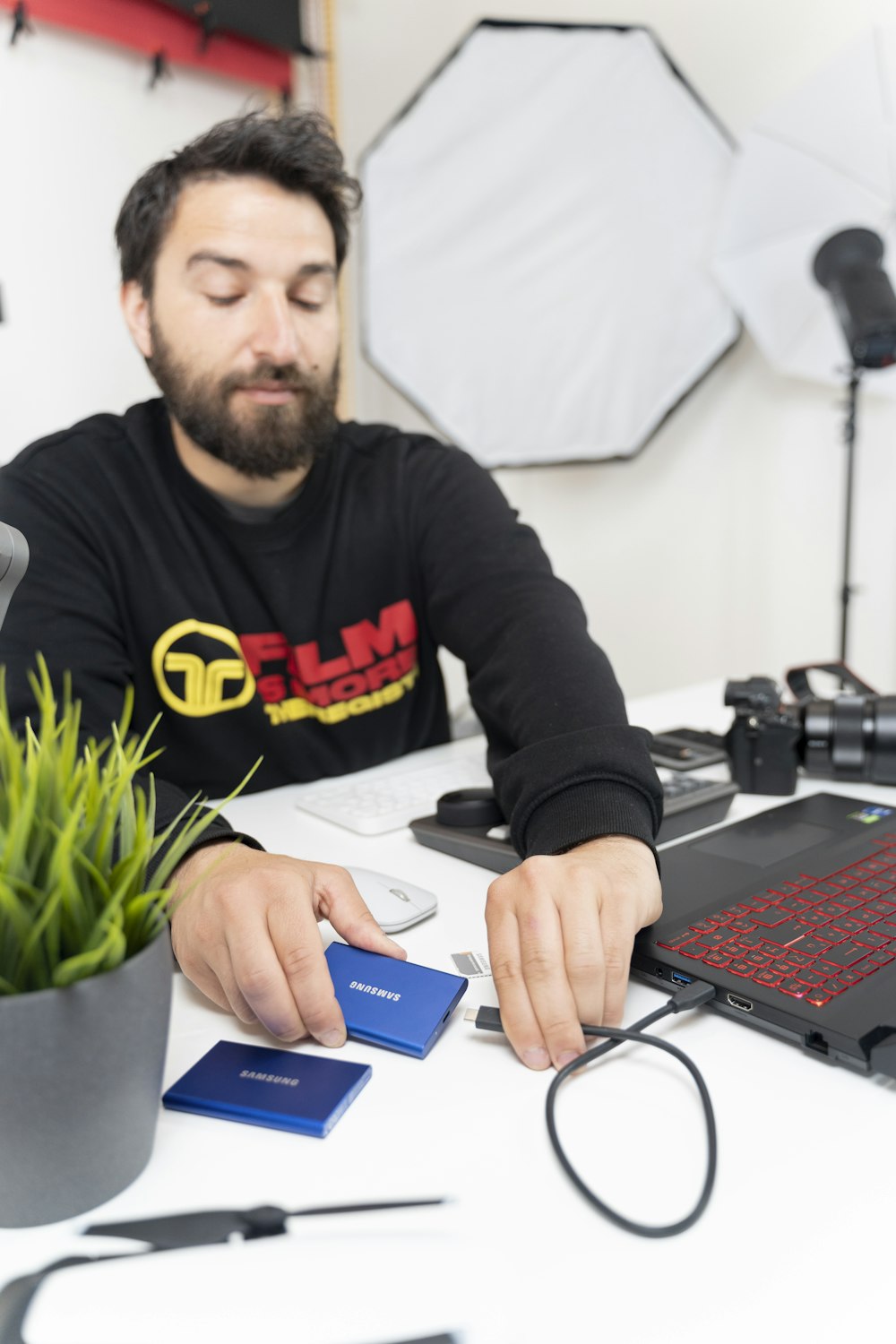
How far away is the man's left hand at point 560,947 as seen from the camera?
1.70 feet

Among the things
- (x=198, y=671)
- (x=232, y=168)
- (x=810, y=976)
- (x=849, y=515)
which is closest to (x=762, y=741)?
(x=810, y=976)

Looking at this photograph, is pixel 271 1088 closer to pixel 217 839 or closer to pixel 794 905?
pixel 217 839

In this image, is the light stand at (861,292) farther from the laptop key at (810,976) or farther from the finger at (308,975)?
the finger at (308,975)

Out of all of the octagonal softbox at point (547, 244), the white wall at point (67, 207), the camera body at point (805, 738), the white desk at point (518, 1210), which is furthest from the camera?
the octagonal softbox at point (547, 244)

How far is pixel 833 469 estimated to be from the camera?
97.2 inches

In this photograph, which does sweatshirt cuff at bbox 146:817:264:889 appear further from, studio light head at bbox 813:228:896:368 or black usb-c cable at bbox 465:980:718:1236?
studio light head at bbox 813:228:896:368

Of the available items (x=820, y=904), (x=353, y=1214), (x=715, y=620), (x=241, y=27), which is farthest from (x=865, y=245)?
(x=353, y=1214)

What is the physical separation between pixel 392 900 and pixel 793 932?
0.25 m

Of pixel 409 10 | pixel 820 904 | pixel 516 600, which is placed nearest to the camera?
pixel 820 904

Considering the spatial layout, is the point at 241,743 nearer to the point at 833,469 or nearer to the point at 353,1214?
the point at 353,1214

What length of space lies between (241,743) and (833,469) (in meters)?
1.85

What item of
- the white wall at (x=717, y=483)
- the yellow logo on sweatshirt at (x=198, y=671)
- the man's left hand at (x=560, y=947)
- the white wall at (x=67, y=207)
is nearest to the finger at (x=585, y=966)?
the man's left hand at (x=560, y=947)

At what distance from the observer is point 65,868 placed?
14.8 inches

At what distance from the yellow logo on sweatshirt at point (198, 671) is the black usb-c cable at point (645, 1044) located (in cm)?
65
